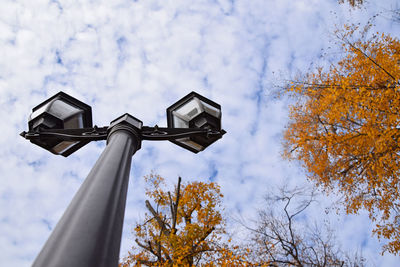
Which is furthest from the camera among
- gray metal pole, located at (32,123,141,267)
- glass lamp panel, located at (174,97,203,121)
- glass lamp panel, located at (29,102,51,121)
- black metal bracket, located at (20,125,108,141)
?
glass lamp panel, located at (174,97,203,121)

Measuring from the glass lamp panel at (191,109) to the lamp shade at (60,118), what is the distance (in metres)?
1.26

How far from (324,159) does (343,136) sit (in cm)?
227

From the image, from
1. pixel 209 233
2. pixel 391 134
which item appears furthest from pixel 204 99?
pixel 209 233

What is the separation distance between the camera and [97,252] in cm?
125

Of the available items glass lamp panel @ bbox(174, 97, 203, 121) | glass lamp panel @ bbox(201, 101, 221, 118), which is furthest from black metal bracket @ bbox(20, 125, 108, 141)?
glass lamp panel @ bbox(201, 101, 221, 118)

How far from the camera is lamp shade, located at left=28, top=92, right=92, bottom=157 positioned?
3203mm

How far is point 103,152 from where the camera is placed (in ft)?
7.23

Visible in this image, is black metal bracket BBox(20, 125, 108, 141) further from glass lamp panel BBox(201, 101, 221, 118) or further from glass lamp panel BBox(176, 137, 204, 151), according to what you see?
glass lamp panel BBox(201, 101, 221, 118)

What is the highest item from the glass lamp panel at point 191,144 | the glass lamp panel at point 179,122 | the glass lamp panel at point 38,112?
the glass lamp panel at point 179,122

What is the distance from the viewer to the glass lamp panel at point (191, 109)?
3453mm

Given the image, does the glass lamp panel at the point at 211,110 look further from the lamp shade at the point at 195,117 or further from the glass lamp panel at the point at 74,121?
the glass lamp panel at the point at 74,121

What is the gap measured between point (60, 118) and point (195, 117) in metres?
1.73

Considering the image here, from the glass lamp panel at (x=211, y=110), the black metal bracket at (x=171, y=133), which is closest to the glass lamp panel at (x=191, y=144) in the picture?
the black metal bracket at (x=171, y=133)

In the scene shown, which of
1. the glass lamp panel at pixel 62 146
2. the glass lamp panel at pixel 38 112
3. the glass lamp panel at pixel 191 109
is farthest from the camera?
the glass lamp panel at pixel 191 109
